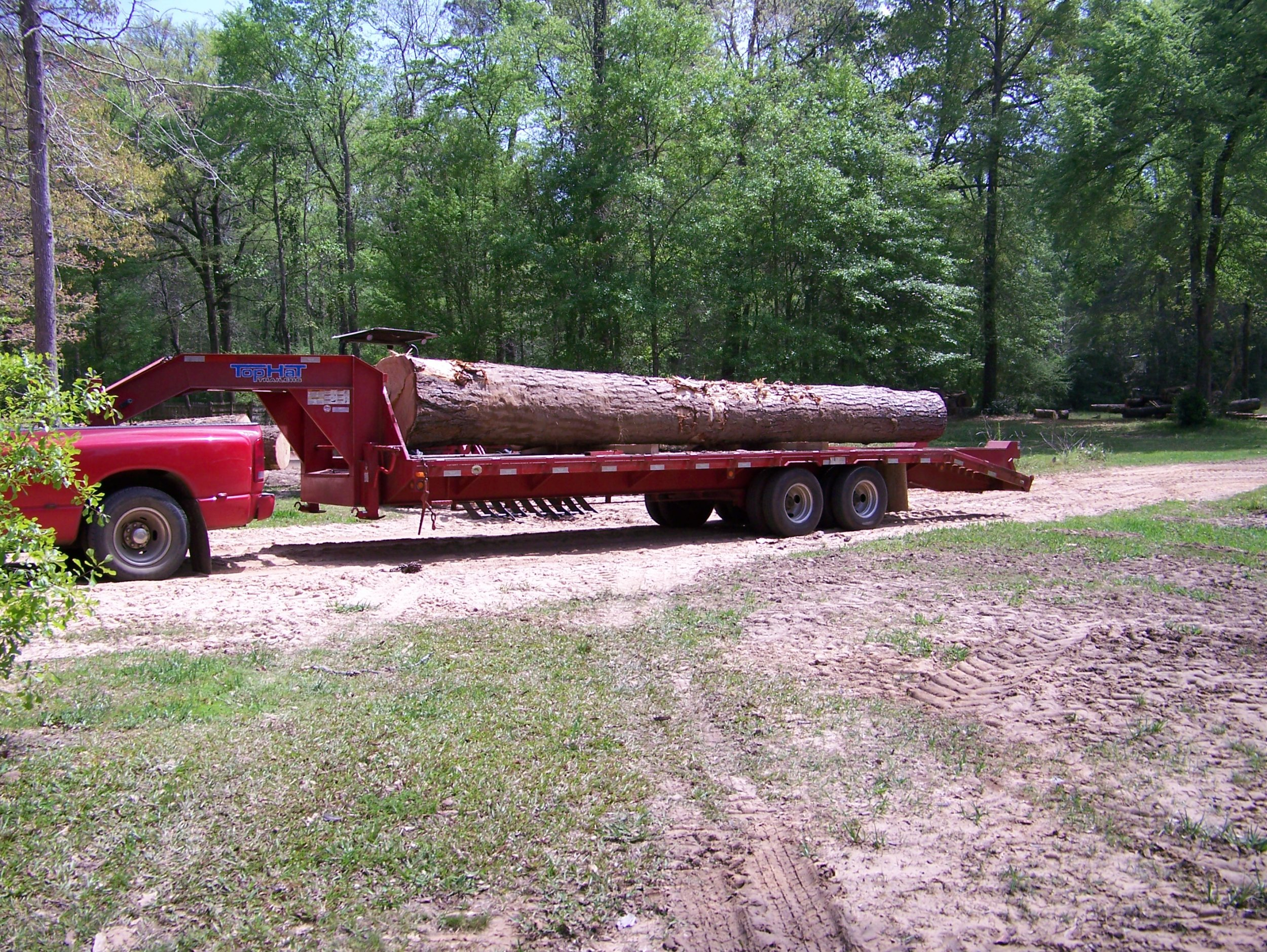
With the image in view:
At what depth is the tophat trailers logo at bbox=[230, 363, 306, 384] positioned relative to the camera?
9.53 metres

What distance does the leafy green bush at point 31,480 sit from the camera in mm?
Result: 3824

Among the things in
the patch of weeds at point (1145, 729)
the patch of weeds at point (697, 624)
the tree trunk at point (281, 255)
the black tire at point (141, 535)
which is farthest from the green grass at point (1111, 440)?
the tree trunk at point (281, 255)

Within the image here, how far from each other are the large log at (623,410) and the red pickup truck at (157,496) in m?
1.83

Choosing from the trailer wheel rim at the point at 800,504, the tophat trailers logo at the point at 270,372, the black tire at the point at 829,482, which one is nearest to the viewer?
the tophat trailers logo at the point at 270,372

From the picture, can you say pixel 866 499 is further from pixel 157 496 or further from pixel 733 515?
pixel 157 496

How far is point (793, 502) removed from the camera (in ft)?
42.5

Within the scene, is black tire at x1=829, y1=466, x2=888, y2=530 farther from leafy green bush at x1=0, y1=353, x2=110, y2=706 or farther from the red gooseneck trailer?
leafy green bush at x1=0, y1=353, x2=110, y2=706

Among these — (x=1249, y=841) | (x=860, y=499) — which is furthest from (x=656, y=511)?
(x=1249, y=841)

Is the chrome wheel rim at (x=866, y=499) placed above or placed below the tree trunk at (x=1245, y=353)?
below

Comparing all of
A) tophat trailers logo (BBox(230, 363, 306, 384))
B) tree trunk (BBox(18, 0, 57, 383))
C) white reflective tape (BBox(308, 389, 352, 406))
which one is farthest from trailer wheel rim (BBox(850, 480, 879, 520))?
tree trunk (BBox(18, 0, 57, 383))

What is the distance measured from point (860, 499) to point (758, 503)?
186 cm

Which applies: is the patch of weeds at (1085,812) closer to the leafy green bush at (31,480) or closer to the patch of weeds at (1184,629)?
the patch of weeds at (1184,629)

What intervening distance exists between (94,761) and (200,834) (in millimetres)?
932

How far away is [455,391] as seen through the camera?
10391 mm
